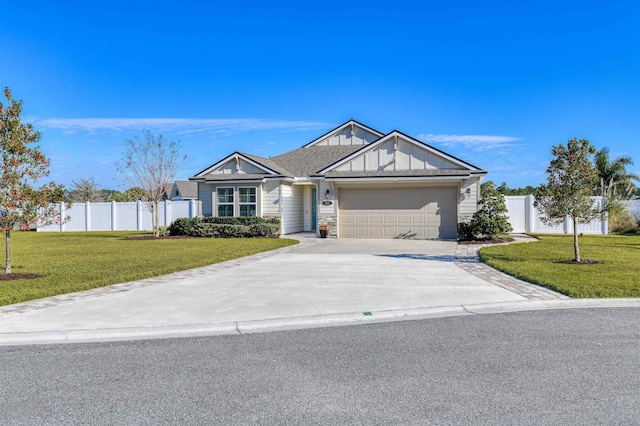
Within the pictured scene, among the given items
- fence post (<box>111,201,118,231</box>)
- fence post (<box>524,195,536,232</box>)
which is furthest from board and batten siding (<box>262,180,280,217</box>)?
fence post (<box>111,201,118,231</box>)

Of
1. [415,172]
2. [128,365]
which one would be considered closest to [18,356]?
[128,365]

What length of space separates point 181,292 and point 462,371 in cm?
566

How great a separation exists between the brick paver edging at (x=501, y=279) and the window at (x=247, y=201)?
12643 mm

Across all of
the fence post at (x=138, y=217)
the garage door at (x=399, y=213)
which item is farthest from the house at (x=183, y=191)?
the garage door at (x=399, y=213)

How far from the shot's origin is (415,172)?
20.9 m

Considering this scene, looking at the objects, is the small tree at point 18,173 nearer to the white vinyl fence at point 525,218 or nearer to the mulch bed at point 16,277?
the mulch bed at point 16,277

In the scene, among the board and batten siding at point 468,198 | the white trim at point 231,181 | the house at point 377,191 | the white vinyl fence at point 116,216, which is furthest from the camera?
the white vinyl fence at point 116,216

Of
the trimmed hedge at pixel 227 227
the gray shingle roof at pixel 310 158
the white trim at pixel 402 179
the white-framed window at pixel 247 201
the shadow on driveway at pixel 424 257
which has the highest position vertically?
the gray shingle roof at pixel 310 158

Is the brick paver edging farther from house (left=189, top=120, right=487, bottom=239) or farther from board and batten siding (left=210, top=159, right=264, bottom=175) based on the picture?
board and batten siding (left=210, top=159, right=264, bottom=175)

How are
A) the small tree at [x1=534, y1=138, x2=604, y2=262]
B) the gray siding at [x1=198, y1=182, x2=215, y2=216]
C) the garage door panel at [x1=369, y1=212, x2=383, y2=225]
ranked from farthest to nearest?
the gray siding at [x1=198, y1=182, x2=215, y2=216] < the garage door panel at [x1=369, y1=212, x2=383, y2=225] < the small tree at [x1=534, y1=138, x2=604, y2=262]

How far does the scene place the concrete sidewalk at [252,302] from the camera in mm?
6395

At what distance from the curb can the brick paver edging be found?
A: 1.58 ft

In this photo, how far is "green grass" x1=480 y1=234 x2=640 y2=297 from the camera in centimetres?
850

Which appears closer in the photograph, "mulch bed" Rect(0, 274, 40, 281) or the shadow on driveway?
"mulch bed" Rect(0, 274, 40, 281)
